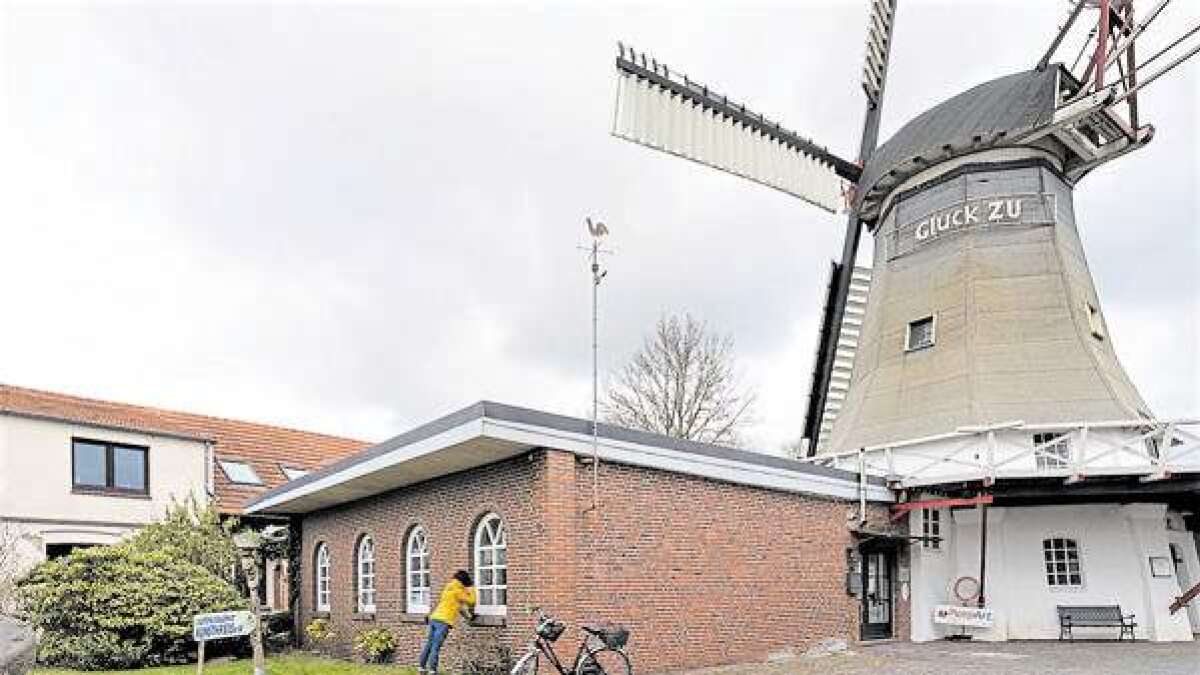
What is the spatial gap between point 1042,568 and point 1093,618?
99 cm

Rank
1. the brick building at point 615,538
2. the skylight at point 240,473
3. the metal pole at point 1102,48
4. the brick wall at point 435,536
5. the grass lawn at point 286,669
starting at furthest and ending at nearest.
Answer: the skylight at point 240,473, the metal pole at point 1102,48, the grass lawn at point 286,669, the brick wall at point 435,536, the brick building at point 615,538

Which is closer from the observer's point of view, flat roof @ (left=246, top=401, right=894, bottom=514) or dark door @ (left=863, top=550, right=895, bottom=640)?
flat roof @ (left=246, top=401, right=894, bottom=514)

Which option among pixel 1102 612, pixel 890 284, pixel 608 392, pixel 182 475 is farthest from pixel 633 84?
pixel 608 392

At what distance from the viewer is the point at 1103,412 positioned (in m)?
15.6

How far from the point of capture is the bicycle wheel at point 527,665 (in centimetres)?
949

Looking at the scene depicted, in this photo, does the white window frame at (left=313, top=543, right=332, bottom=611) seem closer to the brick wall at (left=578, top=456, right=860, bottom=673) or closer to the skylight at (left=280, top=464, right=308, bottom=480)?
the skylight at (left=280, top=464, right=308, bottom=480)

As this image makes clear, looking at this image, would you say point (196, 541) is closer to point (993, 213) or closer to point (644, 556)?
point (644, 556)

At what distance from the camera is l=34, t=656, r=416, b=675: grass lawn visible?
13.1 meters

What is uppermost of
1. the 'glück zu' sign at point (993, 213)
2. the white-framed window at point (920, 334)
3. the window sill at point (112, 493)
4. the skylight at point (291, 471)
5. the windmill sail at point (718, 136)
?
the windmill sail at point (718, 136)

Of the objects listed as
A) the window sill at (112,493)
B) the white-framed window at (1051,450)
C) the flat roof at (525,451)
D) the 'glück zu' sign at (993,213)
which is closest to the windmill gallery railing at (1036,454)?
the white-framed window at (1051,450)

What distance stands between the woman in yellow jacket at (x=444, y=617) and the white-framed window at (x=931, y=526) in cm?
829

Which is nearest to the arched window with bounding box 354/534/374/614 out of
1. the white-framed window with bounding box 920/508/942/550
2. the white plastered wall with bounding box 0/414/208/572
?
the white plastered wall with bounding box 0/414/208/572

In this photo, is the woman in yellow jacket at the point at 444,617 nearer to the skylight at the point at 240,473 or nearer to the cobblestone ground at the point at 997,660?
the cobblestone ground at the point at 997,660

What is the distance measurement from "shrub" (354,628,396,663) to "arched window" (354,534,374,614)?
1.09 m
